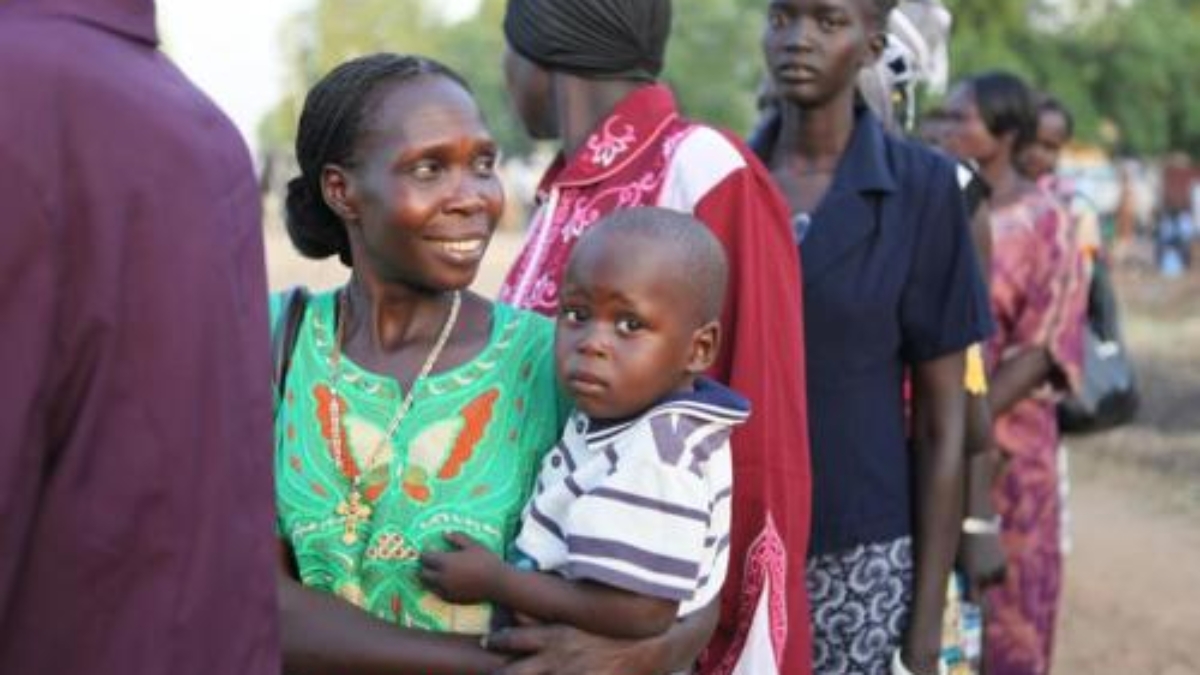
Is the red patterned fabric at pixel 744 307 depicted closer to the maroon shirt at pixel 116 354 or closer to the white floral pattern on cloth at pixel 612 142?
the white floral pattern on cloth at pixel 612 142

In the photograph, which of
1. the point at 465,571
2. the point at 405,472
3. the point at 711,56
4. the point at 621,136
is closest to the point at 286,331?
the point at 405,472

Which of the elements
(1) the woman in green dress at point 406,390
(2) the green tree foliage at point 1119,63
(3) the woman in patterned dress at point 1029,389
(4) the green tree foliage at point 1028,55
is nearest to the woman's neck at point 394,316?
(1) the woman in green dress at point 406,390

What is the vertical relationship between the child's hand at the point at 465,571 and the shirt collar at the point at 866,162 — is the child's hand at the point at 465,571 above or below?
below

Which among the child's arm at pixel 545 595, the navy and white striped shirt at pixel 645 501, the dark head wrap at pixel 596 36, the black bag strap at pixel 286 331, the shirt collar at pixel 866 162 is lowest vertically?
the child's arm at pixel 545 595

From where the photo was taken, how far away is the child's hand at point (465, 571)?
6.51ft

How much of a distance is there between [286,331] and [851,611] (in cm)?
129

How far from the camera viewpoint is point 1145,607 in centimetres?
743

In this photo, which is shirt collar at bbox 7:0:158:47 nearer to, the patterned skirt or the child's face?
the child's face

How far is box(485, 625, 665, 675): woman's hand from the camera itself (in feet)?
6.50

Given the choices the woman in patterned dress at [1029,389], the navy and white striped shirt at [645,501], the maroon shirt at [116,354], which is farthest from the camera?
the woman in patterned dress at [1029,389]

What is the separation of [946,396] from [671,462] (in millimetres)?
1222

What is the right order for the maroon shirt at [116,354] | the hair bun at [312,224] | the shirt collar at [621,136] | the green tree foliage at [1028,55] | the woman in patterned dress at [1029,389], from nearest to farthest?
1. the maroon shirt at [116,354]
2. the hair bun at [312,224]
3. the shirt collar at [621,136]
4. the woman in patterned dress at [1029,389]
5. the green tree foliage at [1028,55]

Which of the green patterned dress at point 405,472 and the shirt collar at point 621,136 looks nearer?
the green patterned dress at point 405,472

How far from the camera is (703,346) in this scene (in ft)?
7.07
